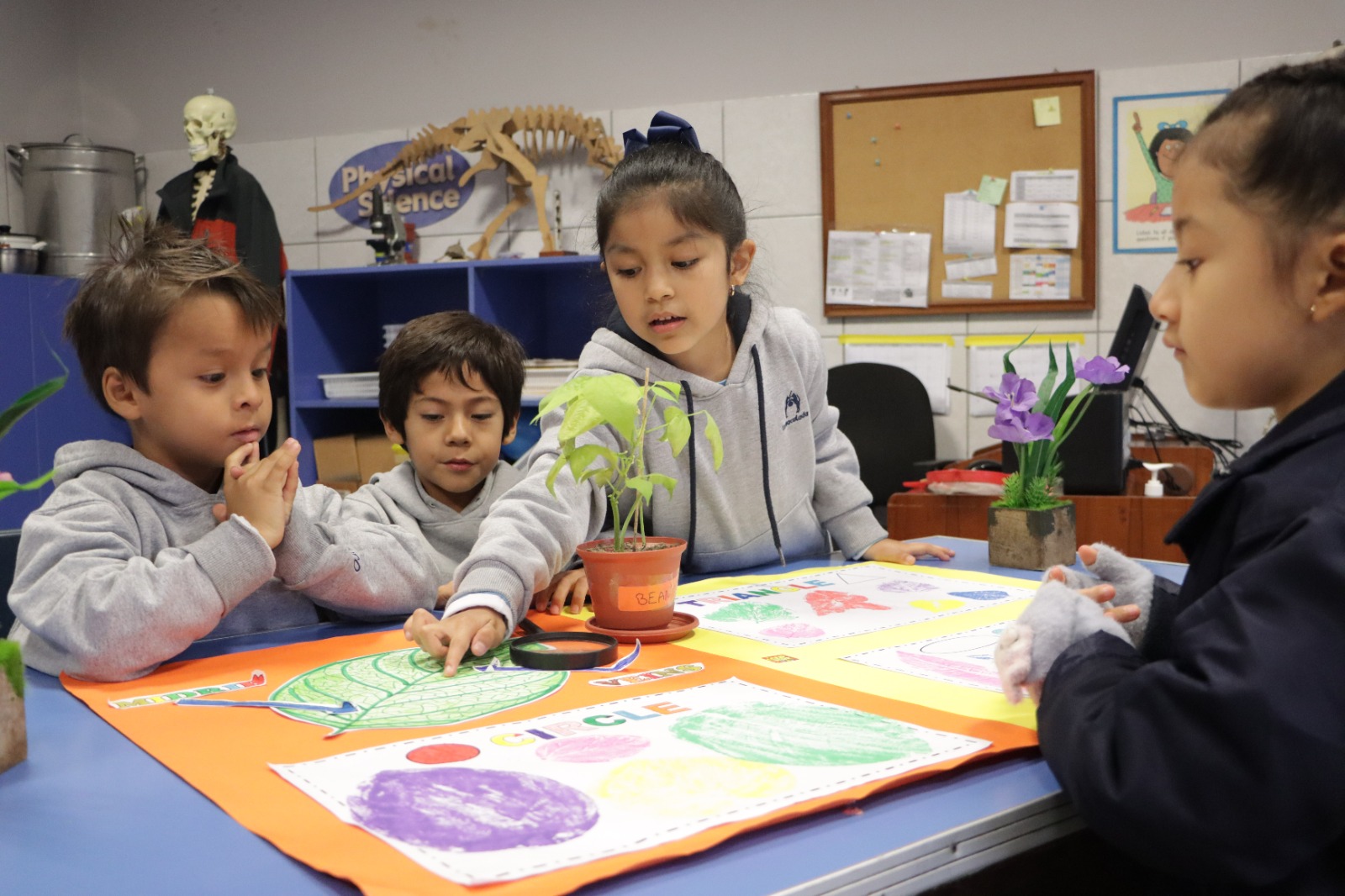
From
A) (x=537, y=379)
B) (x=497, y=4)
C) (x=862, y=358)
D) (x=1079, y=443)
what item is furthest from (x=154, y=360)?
(x=497, y=4)

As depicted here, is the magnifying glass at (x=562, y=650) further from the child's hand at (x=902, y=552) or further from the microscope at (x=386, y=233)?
the microscope at (x=386, y=233)

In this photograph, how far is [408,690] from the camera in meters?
0.85

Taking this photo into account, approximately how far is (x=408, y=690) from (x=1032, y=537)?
34.3 inches

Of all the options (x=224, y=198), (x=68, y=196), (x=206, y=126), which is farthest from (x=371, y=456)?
(x=68, y=196)

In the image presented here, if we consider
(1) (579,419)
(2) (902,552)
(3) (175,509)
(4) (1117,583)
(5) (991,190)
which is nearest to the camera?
(4) (1117,583)

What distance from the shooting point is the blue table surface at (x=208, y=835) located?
528mm

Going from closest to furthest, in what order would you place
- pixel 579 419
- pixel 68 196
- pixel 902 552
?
pixel 579 419, pixel 902 552, pixel 68 196

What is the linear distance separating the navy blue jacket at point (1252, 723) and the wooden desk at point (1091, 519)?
1.06m

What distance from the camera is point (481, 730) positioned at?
73 centimetres

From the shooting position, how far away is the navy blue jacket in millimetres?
535

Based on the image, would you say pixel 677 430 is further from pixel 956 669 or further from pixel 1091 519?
pixel 1091 519

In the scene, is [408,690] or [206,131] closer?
[408,690]

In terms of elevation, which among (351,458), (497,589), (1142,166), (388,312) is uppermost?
(1142,166)

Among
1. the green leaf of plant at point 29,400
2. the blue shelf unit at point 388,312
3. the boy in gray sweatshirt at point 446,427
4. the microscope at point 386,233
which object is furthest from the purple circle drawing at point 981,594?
the microscope at point 386,233
